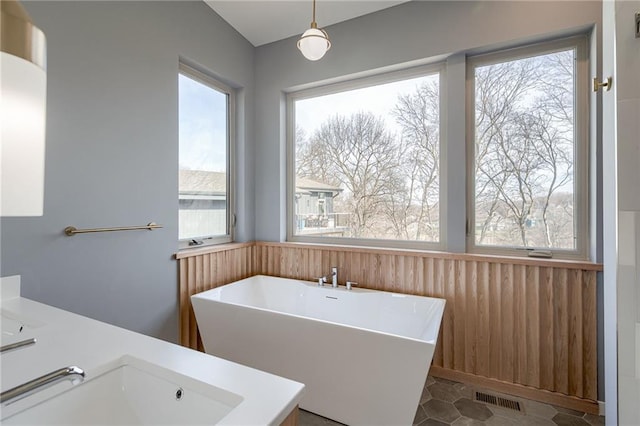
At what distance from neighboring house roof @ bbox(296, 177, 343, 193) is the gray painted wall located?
1213mm

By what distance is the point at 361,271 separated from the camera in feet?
8.84

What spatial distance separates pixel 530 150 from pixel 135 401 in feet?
8.73

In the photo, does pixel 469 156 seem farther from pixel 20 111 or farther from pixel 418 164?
pixel 20 111

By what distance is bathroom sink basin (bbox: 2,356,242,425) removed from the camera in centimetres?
78

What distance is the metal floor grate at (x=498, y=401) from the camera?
6.66 feet

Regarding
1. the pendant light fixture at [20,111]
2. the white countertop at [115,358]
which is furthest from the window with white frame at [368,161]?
the pendant light fixture at [20,111]

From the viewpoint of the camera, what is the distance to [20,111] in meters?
0.42

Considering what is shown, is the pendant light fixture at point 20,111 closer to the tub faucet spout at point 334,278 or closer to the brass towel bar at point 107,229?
the brass towel bar at point 107,229

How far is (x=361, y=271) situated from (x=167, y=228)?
162cm

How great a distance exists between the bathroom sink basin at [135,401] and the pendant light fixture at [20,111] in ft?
2.00

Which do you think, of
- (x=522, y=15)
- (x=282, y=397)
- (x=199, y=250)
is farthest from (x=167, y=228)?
(x=522, y=15)

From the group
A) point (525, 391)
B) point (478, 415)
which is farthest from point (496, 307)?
point (478, 415)

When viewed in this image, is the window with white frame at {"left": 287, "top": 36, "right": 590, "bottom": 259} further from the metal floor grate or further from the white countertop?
the white countertop

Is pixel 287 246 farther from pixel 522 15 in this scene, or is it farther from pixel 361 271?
pixel 522 15
